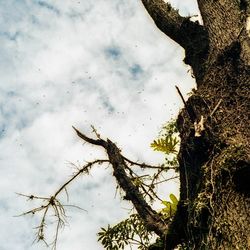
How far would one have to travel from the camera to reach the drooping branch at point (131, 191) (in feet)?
12.2

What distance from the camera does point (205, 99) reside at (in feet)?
12.3

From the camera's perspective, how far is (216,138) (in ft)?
11.2

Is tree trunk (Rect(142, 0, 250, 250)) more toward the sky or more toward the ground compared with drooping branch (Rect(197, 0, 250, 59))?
more toward the ground

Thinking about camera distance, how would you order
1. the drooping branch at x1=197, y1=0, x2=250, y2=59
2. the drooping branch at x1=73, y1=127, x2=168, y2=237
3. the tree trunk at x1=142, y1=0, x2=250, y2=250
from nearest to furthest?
the tree trunk at x1=142, y1=0, x2=250, y2=250
the drooping branch at x1=73, y1=127, x2=168, y2=237
the drooping branch at x1=197, y1=0, x2=250, y2=59

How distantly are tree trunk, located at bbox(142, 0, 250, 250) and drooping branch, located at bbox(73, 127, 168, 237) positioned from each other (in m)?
0.20

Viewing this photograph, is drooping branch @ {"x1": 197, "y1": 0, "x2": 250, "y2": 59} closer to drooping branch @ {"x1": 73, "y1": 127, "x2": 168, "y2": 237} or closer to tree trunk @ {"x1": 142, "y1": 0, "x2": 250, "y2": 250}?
tree trunk @ {"x1": 142, "y1": 0, "x2": 250, "y2": 250}

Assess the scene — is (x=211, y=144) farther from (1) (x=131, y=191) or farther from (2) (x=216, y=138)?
(1) (x=131, y=191)

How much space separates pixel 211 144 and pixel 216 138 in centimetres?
7

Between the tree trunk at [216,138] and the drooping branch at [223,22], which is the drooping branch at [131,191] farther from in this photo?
the drooping branch at [223,22]

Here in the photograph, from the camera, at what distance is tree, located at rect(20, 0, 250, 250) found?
3.05 meters

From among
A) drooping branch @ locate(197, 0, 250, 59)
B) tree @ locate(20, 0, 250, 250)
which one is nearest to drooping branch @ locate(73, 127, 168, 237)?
tree @ locate(20, 0, 250, 250)

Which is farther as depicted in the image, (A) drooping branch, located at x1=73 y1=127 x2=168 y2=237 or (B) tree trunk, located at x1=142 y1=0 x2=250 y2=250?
(A) drooping branch, located at x1=73 y1=127 x2=168 y2=237

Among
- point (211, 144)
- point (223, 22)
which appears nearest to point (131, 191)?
point (211, 144)

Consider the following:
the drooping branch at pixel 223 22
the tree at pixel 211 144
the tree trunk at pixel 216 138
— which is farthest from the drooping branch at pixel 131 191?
→ the drooping branch at pixel 223 22
